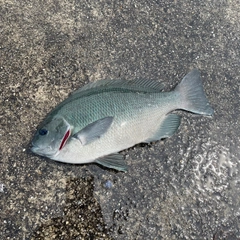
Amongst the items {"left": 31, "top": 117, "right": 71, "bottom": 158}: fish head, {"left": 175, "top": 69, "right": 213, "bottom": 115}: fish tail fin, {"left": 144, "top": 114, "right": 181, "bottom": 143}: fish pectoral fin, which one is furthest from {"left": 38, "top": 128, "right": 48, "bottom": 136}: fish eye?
{"left": 175, "top": 69, "right": 213, "bottom": 115}: fish tail fin

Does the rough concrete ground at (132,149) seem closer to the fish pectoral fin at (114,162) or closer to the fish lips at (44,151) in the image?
the fish pectoral fin at (114,162)

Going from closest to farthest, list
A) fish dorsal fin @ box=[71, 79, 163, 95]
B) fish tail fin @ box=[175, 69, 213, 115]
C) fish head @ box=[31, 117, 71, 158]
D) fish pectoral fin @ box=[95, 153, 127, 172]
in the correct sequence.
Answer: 1. fish head @ box=[31, 117, 71, 158]
2. fish pectoral fin @ box=[95, 153, 127, 172]
3. fish dorsal fin @ box=[71, 79, 163, 95]
4. fish tail fin @ box=[175, 69, 213, 115]

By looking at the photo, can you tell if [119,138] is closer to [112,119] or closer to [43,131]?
[112,119]

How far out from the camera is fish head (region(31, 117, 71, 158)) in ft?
8.57

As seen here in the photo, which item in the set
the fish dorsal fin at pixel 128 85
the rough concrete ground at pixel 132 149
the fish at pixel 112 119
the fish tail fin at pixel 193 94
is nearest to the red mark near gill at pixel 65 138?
the fish at pixel 112 119

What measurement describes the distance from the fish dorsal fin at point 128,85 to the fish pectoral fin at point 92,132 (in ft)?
1.19

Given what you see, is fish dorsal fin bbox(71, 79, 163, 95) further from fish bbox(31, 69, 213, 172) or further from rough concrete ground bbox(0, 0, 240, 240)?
rough concrete ground bbox(0, 0, 240, 240)

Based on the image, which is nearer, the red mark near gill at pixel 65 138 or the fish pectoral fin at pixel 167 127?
the red mark near gill at pixel 65 138

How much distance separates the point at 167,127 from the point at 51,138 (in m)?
1.00

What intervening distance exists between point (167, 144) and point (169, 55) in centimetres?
97

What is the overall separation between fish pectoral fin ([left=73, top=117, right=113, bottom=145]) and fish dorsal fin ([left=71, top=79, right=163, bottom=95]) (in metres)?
0.36

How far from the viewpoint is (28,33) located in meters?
3.40

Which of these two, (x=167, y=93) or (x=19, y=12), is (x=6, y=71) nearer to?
(x=19, y=12)

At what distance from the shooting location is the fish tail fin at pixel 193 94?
303 cm
